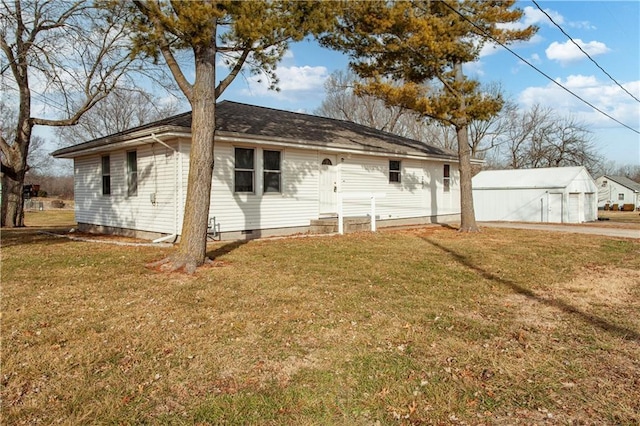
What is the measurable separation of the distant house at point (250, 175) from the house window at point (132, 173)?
A: 0.03 metres

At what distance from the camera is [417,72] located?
45.5 feet

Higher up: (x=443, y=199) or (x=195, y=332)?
(x=443, y=199)

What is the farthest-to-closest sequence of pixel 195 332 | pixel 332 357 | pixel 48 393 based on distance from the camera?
pixel 195 332 < pixel 332 357 < pixel 48 393

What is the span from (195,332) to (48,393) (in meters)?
1.44

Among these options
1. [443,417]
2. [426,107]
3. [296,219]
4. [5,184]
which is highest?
[426,107]

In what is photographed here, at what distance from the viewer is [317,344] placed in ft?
13.3

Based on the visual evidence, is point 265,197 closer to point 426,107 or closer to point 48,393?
point 426,107

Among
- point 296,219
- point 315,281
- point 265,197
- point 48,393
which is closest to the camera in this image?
point 48,393

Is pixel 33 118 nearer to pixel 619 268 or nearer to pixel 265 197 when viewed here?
pixel 265 197

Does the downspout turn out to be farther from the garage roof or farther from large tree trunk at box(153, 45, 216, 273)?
the garage roof

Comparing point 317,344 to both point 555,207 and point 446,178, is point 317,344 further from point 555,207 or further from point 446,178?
point 555,207

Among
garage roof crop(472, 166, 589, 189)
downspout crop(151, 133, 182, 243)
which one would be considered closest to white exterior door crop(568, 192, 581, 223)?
garage roof crop(472, 166, 589, 189)

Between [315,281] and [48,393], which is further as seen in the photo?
[315,281]

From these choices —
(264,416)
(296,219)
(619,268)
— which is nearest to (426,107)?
(296,219)
